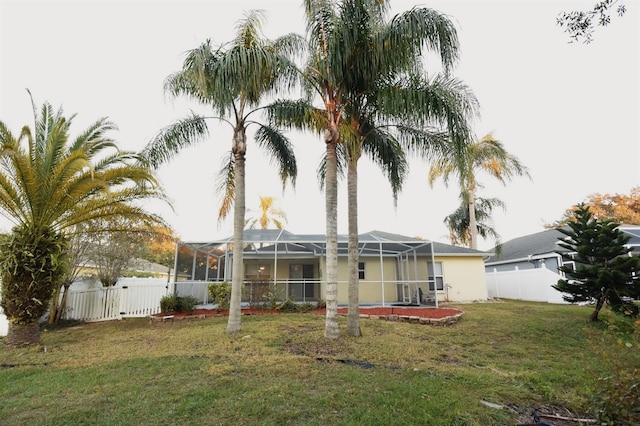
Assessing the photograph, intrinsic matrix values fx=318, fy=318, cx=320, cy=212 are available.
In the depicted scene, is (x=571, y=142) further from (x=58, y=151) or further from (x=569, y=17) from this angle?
(x=58, y=151)

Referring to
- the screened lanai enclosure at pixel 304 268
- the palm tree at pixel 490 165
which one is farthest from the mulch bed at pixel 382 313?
the palm tree at pixel 490 165

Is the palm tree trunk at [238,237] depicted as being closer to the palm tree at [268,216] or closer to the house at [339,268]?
the house at [339,268]

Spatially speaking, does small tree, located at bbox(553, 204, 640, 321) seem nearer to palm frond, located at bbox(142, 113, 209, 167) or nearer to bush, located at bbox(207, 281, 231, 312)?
bush, located at bbox(207, 281, 231, 312)

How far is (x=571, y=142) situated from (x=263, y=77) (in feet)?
62.3

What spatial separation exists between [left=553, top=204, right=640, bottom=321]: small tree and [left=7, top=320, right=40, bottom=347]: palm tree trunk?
1361cm

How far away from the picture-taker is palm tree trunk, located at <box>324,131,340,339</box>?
6.75 meters

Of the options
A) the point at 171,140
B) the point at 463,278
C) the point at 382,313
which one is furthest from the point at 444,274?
the point at 171,140

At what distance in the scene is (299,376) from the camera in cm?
433

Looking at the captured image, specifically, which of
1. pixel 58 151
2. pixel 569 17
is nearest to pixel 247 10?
pixel 58 151

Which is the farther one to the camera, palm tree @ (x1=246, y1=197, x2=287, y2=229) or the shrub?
palm tree @ (x1=246, y1=197, x2=287, y2=229)

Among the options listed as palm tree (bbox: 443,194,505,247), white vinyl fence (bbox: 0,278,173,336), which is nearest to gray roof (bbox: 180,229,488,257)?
white vinyl fence (bbox: 0,278,173,336)

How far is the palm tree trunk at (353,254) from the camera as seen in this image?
7082mm

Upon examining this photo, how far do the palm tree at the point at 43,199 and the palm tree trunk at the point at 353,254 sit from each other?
4.86m

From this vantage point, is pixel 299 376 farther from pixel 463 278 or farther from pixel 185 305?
pixel 463 278
